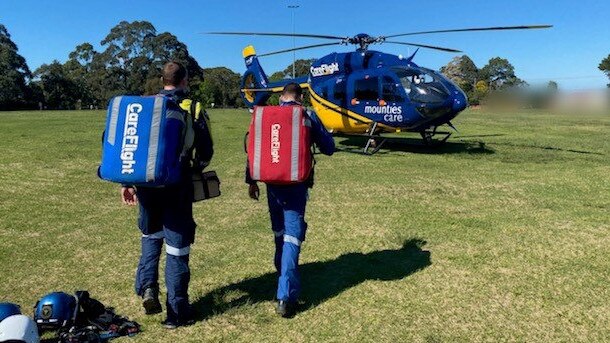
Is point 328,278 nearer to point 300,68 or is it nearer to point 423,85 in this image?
point 423,85

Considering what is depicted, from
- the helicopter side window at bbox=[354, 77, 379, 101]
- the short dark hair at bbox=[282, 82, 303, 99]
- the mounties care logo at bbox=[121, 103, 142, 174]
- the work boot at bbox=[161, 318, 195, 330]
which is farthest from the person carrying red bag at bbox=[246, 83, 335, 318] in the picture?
the helicopter side window at bbox=[354, 77, 379, 101]

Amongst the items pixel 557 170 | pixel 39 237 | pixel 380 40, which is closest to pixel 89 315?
pixel 39 237

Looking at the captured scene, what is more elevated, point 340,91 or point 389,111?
point 340,91

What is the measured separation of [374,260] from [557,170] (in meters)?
7.55

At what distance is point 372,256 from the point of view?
5551 mm

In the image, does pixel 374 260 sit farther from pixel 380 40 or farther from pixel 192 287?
pixel 380 40

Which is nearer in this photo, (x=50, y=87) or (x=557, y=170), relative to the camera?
(x=557, y=170)

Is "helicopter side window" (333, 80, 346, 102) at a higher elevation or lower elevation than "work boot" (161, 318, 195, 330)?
higher

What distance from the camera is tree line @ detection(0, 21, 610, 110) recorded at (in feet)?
226

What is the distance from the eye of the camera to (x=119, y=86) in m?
83.0

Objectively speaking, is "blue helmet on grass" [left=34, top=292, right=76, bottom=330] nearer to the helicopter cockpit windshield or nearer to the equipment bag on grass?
the equipment bag on grass

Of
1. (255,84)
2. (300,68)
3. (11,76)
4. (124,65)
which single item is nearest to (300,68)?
(300,68)

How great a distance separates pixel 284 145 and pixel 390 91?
10.2 metres

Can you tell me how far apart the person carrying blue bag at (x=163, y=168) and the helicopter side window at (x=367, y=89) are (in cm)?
1059
